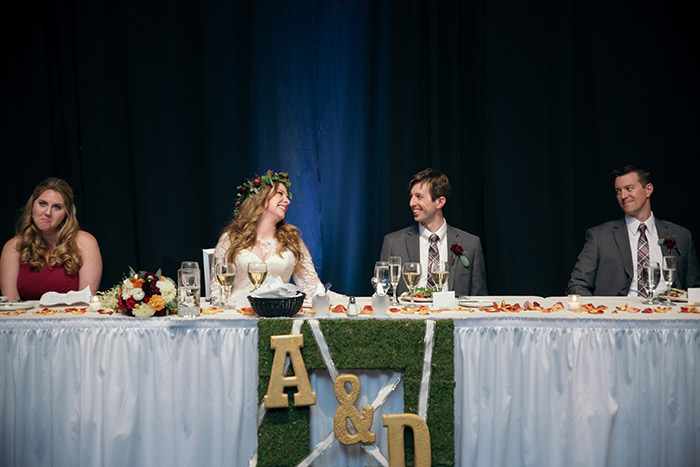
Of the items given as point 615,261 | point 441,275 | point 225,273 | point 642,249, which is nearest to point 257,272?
point 225,273

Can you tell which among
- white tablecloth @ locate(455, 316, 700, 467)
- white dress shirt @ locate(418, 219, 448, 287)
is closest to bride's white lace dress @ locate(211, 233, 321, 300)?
white dress shirt @ locate(418, 219, 448, 287)

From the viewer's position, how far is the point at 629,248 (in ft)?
11.8

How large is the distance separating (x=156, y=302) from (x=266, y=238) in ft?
4.47

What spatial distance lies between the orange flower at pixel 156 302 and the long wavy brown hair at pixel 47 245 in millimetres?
1229

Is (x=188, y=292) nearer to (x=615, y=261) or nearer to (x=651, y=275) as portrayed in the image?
(x=651, y=275)

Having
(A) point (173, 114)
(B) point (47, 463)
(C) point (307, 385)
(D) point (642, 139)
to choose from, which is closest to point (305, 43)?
(A) point (173, 114)

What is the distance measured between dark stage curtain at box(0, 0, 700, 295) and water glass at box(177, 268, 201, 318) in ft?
6.59

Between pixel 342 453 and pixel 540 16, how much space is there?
356 centimetres

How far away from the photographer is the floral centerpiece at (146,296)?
2.42 metres

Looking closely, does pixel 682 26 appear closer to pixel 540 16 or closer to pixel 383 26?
pixel 540 16

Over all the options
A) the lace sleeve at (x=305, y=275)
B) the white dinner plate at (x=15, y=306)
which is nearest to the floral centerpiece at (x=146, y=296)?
the white dinner plate at (x=15, y=306)

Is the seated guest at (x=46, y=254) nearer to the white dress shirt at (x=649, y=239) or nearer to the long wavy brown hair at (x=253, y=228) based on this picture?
the long wavy brown hair at (x=253, y=228)

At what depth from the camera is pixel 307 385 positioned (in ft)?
7.60

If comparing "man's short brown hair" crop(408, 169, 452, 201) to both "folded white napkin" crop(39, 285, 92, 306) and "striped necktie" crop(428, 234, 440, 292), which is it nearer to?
"striped necktie" crop(428, 234, 440, 292)
